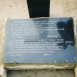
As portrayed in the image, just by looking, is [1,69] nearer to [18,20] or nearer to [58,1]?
[18,20]

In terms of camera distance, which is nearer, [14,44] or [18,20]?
[14,44]

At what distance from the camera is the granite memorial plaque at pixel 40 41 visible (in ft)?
8.30

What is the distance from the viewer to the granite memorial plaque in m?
2.53

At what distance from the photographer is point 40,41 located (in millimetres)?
2629

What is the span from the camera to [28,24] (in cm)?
276

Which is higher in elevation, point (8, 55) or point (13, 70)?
point (8, 55)

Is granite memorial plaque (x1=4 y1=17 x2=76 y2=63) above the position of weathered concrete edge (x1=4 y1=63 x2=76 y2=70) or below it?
above

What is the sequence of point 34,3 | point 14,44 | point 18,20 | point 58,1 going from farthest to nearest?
point 58,1 < point 18,20 < point 14,44 < point 34,3

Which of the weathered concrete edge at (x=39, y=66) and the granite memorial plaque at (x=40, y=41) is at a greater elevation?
the granite memorial plaque at (x=40, y=41)

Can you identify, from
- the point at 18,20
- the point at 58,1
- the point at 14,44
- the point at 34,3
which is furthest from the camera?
the point at 58,1

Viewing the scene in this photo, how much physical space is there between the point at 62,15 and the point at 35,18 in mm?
546

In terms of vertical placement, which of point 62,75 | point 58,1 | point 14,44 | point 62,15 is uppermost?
point 58,1

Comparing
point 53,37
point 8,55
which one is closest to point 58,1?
point 53,37

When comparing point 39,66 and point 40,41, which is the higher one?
point 40,41
